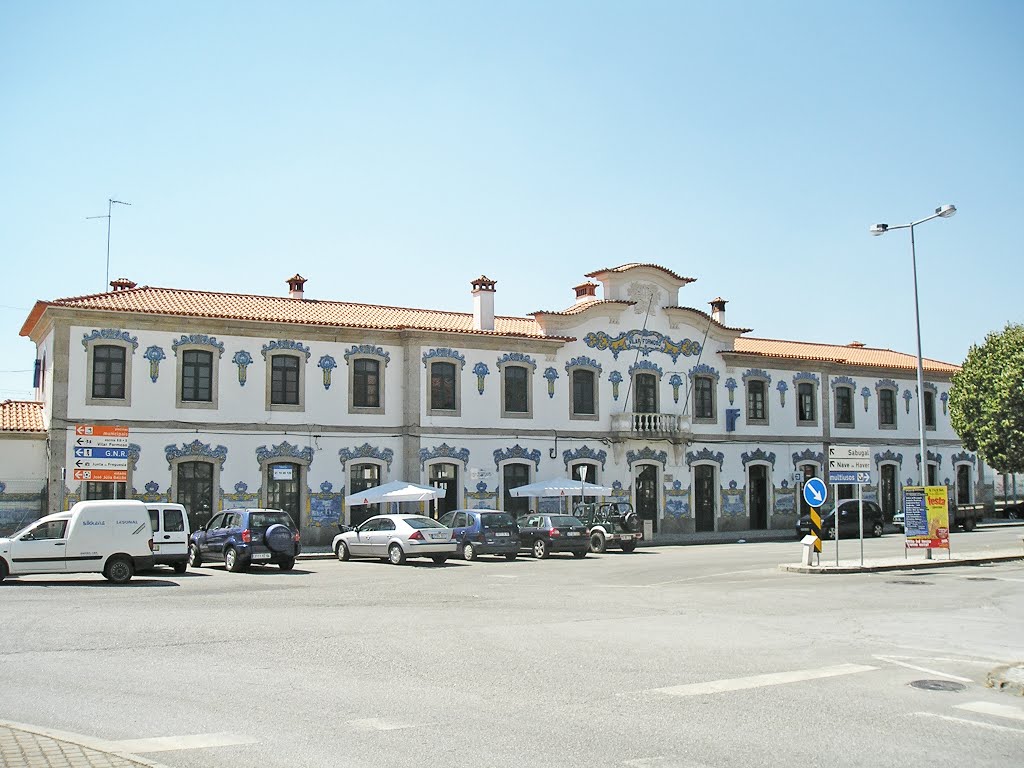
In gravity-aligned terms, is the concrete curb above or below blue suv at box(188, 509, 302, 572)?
below

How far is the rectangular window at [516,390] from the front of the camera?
38.6 metres

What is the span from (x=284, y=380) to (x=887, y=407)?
29696 millimetres

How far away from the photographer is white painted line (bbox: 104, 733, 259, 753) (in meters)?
7.68

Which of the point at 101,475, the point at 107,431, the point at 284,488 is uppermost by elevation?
the point at 107,431

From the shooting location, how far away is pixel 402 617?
15.6 meters

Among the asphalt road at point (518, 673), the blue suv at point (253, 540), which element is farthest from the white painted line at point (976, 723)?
the blue suv at point (253, 540)

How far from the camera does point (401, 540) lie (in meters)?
27.3

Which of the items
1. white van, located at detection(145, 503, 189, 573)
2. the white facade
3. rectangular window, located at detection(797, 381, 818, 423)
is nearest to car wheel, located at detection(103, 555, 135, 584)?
white van, located at detection(145, 503, 189, 573)

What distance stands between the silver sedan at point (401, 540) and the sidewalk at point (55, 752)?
19356mm

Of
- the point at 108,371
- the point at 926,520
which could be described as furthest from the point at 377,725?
the point at 108,371

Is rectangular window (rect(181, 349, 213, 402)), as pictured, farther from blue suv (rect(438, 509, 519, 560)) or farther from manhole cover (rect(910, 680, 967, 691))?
manhole cover (rect(910, 680, 967, 691))

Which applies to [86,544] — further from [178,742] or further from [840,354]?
[840,354]

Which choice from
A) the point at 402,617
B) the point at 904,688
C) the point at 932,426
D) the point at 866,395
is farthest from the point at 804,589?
the point at 932,426

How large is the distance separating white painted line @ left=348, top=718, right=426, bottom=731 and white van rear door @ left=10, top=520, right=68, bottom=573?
14863 millimetres
